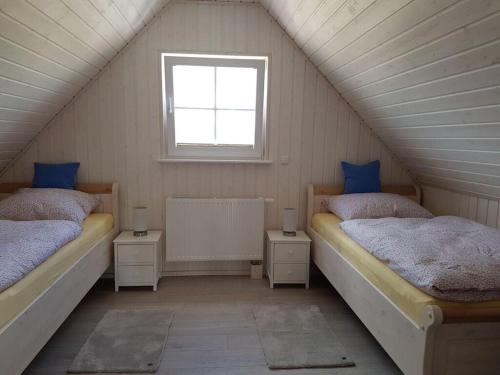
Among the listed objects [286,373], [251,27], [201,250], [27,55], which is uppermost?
[251,27]

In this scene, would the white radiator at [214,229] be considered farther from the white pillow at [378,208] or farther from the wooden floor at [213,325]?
the white pillow at [378,208]

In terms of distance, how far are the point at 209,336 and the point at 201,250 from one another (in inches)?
37.9

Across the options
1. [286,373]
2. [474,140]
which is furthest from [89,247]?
[474,140]

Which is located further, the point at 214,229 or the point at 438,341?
the point at 214,229

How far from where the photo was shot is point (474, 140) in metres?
2.05

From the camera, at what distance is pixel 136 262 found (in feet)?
9.19

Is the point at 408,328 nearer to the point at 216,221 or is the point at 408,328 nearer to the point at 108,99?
the point at 216,221

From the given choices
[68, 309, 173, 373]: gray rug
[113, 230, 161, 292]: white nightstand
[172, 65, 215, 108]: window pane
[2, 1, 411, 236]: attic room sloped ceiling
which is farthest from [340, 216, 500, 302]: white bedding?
[172, 65, 215, 108]: window pane

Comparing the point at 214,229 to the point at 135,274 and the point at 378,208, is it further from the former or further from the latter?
the point at 378,208

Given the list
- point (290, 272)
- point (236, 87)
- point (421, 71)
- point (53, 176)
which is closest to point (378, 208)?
point (290, 272)

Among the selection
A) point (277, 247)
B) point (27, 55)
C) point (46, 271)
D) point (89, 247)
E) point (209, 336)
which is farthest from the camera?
point (277, 247)

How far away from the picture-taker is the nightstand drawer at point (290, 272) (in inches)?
115

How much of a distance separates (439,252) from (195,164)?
6.54 feet

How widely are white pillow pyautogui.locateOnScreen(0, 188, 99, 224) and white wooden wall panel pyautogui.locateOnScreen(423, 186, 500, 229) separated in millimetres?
2823
